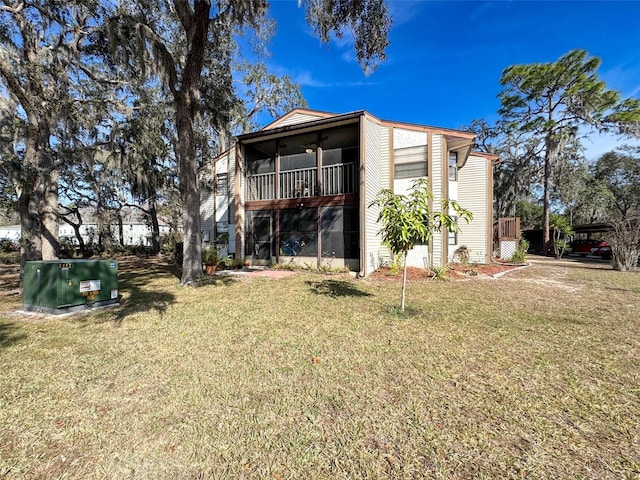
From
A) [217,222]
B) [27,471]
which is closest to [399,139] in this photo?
[217,222]

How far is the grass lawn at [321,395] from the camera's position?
2.08 meters

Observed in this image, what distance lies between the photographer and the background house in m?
11.1

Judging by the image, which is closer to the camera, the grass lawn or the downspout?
the grass lawn

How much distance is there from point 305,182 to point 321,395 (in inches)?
404

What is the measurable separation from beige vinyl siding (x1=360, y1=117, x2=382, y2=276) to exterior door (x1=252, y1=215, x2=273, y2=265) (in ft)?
15.5

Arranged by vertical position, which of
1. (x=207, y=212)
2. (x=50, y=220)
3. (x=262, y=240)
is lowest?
(x=262, y=240)

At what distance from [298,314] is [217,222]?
11019 millimetres

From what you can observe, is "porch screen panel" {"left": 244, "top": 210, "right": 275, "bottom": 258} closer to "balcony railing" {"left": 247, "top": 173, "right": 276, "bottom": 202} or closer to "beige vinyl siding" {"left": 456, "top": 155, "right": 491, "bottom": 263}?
"balcony railing" {"left": 247, "top": 173, "right": 276, "bottom": 202}

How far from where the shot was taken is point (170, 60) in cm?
862

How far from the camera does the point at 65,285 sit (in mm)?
5836

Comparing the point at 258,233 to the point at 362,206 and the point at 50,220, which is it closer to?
the point at 362,206

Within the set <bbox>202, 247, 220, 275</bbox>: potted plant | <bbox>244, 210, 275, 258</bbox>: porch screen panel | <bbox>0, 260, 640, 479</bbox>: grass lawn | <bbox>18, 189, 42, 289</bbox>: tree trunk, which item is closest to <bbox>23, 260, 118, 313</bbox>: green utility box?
<bbox>0, 260, 640, 479</bbox>: grass lawn

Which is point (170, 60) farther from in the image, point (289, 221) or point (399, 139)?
point (399, 139)

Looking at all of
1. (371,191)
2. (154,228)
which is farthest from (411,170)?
(154,228)
